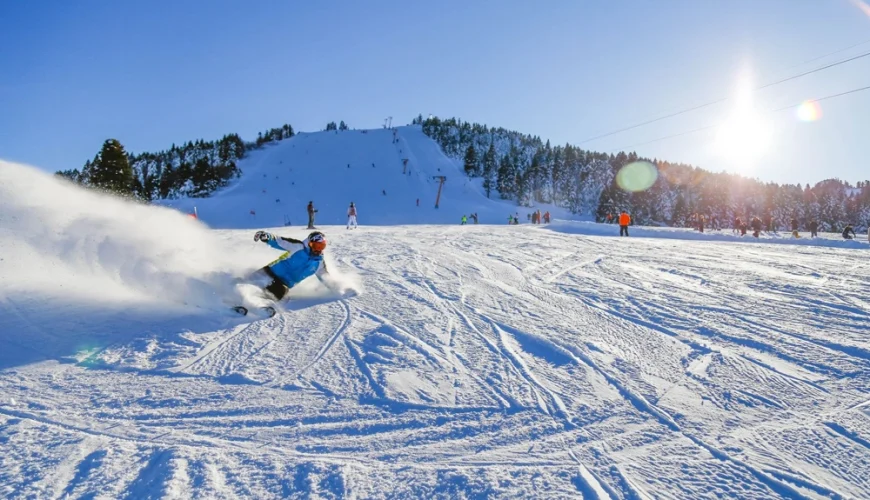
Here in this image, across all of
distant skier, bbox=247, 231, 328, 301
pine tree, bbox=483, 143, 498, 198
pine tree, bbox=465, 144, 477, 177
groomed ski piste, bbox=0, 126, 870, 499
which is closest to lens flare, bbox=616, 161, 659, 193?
pine tree, bbox=483, 143, 498, 198

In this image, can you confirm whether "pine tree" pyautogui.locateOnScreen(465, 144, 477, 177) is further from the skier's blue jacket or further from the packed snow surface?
the skier's blue jacket

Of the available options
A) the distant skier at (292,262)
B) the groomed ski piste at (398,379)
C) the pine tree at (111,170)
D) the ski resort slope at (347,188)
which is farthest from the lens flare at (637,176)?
the distant skier at (292,262)

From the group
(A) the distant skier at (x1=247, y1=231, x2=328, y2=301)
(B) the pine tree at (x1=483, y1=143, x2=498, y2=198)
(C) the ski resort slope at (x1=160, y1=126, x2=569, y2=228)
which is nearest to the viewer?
(A) the distant skier at (x1=247, y1=231, x2=328, y2=301)

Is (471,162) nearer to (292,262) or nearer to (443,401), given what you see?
(292,262)

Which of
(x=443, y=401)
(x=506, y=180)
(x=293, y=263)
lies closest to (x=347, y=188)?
(x=506, y=180)

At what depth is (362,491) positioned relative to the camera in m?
2.10

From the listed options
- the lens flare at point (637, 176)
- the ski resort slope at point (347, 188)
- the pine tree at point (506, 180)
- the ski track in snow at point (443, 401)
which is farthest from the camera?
the lens flare at point (637, 176)

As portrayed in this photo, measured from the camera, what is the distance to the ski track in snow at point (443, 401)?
2182 mm

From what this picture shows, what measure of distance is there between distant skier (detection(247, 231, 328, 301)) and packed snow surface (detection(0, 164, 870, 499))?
33cm

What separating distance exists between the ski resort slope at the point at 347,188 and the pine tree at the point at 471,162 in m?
1.68

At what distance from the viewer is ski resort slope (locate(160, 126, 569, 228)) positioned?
50531 millimetres

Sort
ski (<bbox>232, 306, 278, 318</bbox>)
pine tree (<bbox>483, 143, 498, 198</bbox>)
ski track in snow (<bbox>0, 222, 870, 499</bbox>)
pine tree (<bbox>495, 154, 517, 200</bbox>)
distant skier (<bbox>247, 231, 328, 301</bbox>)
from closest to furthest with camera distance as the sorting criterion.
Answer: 1. ski track in snow (<bbox>0, 222, 870, 499</bbox>)
2. ski (<bbox>232, 306, 278, 318</bbox>)
3. distant skier (<bbox>247, 231, 328, 301</bbox>)
4. pine tree (<bbox>495, 154, 517, 200</bbox>)
5. pine tree (<bbox>483, 143, 498, 198</bbox>)

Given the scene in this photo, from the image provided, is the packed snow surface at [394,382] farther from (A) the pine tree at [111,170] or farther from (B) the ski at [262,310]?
(A) the pine tree at [111,170]

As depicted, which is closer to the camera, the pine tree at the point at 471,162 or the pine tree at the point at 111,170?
the pine tree at the point at 111,170
